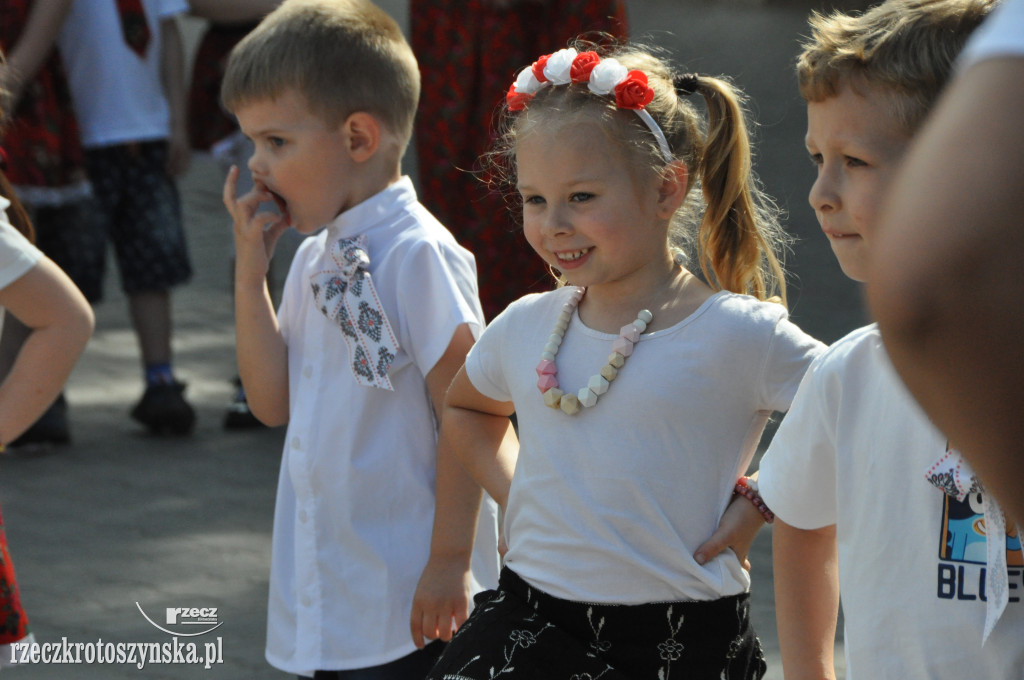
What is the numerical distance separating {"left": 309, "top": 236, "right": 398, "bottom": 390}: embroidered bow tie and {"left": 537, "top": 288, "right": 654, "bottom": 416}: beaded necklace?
456mm

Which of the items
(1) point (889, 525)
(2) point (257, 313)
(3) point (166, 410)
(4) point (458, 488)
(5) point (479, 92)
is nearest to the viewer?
(1) point (889, 525)

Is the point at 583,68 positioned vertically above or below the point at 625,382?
above

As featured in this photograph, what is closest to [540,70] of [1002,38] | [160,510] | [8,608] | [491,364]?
[491,364]

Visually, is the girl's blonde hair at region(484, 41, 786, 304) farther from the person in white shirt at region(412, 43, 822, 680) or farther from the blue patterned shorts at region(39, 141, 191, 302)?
the blue patterned shorts at region(39, 141, 191, 302)

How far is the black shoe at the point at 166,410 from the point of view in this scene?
5051 mm

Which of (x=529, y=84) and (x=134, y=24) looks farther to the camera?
(x=134, y=24)

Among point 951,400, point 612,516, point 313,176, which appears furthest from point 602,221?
point 951,400

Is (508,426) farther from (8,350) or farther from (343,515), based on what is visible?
(8,350)

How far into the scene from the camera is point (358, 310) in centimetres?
238

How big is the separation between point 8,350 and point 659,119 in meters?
3.36

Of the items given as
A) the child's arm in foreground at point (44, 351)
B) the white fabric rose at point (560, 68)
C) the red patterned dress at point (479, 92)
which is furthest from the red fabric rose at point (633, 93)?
the red patterned dress at point (479, 92)

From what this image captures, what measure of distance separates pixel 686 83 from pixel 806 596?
0.87 metres

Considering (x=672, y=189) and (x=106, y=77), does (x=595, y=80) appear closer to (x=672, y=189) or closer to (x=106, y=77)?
(x=672, y=189)

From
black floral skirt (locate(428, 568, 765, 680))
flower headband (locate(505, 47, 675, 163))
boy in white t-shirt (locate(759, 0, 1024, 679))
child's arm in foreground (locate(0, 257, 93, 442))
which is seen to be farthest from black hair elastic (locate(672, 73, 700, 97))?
child's arm in foreground (locate(0, 257, 93, 442))
